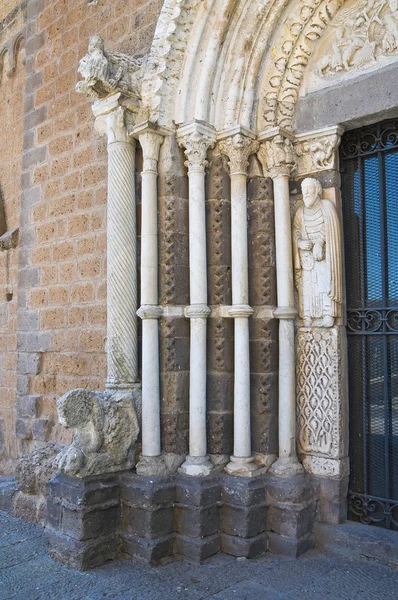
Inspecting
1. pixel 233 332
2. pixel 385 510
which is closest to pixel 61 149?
pixel 233 332

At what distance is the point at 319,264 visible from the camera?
3672mm

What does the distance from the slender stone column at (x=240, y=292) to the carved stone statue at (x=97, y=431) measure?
675 millimetres

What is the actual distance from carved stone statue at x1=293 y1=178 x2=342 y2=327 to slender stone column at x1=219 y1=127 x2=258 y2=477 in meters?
0.36

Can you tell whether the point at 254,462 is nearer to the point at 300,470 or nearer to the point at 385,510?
the point at 300,470

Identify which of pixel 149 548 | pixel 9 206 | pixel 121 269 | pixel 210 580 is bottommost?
pixel 210 580

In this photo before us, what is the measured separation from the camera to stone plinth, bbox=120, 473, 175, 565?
132 inches

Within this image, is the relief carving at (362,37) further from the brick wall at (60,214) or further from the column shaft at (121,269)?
the column shaft at (121,269)

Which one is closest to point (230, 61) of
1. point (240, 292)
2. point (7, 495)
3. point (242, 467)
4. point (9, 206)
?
point (240, 292)

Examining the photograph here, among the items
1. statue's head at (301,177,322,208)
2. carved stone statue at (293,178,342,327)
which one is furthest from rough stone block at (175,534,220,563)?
statue's head at (301,177,322,208)

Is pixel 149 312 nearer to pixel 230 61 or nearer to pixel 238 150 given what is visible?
pixel 238 150

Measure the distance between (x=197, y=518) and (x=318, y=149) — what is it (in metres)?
2.47

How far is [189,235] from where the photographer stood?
3.76 meters

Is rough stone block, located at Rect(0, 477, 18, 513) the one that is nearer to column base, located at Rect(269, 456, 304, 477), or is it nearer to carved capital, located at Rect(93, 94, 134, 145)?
column base, located at Rect(269, 456, 304, 477)

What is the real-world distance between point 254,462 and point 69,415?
1220 mm
